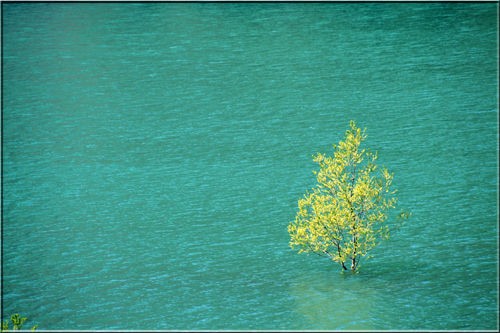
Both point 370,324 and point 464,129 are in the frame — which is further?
point 464,129

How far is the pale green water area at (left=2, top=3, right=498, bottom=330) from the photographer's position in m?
34.4

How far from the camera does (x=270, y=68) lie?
68938mm

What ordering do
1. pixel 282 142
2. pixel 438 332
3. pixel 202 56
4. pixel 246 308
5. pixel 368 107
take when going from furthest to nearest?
pixel 202 56
pixel 368 107
pixel 282 142
pixel 246 308
pixel 438 332

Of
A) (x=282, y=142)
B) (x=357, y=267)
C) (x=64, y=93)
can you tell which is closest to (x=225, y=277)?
(x=357, y=267)

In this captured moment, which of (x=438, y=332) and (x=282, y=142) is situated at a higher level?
(x=438, y=332)

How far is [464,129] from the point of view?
56.2 metres

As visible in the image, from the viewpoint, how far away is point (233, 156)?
5353 centimetres

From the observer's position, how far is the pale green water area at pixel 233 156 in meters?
34.4

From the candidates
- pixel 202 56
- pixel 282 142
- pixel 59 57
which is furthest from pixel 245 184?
pixel 59 57

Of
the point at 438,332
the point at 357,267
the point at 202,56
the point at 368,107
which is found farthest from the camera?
the point at 202,56

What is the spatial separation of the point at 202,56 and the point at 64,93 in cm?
1242

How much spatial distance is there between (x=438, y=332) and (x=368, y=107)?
1250 inches

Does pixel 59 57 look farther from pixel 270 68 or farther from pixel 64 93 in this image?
pixel 270 68

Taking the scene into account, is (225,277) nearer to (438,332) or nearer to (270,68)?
(438,332)
